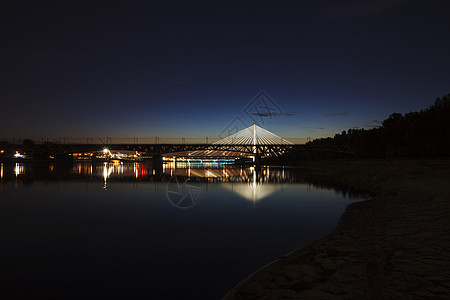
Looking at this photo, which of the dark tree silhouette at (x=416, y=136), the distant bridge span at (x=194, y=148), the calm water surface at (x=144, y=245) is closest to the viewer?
the calm water surface at (x=144, y=245)

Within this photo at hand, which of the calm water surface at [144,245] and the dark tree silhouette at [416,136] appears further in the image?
the dark tree silhouette at [416,136]

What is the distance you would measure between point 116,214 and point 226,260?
12.6 metres

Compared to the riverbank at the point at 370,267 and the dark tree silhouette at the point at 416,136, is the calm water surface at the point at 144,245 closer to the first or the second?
the riverbank at the point at 370,267

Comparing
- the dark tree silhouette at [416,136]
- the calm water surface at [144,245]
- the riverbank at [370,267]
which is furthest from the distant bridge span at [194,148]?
the riverbank at [370,267]

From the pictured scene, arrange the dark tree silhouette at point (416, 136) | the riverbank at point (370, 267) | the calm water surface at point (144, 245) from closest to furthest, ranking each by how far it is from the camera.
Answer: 1. the riverbank at point (370, 267)
2. the calm water surface at point (144, 245)
3. the dark tree silhouette at point (416, 136)

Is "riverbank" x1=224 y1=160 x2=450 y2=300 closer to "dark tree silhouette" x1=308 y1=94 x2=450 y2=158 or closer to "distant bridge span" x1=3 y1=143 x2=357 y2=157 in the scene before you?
"dark tree silhouette" x1=308 y1=94 x2=450 y2=158

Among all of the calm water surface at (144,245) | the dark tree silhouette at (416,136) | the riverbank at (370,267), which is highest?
the dark tree silhouette at (416,136)

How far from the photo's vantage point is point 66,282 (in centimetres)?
920

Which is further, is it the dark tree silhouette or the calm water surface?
the dark tree silhouette

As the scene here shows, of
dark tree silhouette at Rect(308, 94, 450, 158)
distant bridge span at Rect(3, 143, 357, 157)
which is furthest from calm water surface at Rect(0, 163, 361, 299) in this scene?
distant bridge span at Rect(3, 143, 357, 157)

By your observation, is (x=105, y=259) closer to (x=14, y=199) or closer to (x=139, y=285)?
(x=139, y=285)

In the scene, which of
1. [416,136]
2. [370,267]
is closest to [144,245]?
[370,267]

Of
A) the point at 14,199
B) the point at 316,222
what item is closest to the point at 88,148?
the point at 14,199

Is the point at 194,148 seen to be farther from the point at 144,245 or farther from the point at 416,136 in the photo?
the point at 144,245
